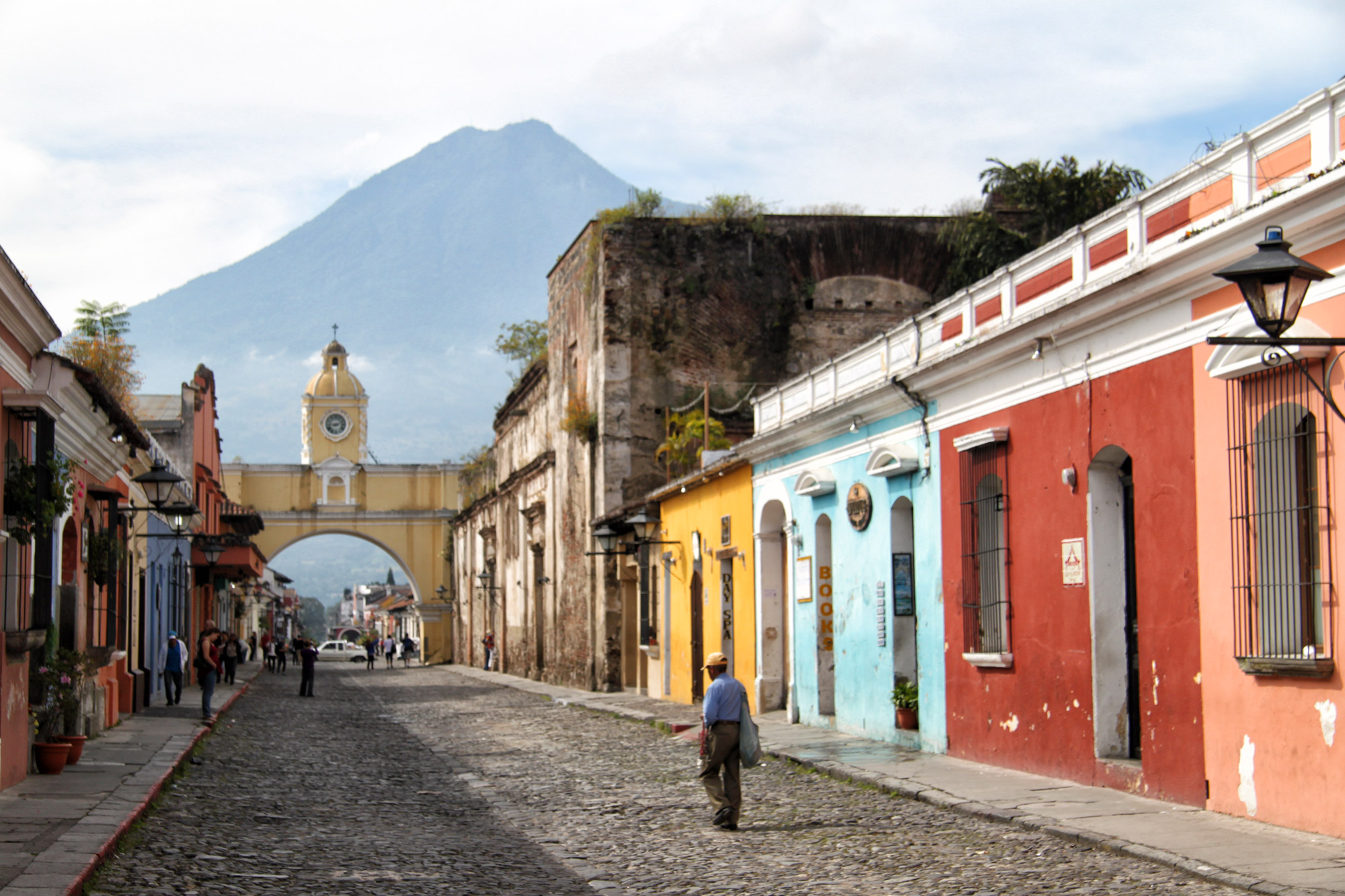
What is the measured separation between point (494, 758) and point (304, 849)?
599 centimetres

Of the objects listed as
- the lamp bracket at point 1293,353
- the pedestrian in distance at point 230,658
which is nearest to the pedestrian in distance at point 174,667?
the pedestrian in distance at point 230,658

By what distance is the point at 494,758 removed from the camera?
14.7 meters

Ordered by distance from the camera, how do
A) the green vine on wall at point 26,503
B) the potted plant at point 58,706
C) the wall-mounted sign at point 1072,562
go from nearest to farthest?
the green vine on wall at point 26,503 → the wall-mounted sign at point 1072,562 → the potted plant at point 58,706

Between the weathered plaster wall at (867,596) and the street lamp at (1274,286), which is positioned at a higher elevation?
the street lamp at (1274,286)

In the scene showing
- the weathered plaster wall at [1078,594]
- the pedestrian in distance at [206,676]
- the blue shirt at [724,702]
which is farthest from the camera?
the pedestrian in distance at [206,676]

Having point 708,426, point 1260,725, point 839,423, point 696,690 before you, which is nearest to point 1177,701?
point 1260,725

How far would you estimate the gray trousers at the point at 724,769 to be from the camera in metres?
9.49

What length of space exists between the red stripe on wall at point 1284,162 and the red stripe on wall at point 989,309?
370cm

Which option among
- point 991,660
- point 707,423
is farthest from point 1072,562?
point 707,423

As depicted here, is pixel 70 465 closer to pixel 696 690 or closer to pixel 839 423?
pixel 839 423

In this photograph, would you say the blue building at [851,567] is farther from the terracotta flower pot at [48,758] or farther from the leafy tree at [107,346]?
the leafy tree at [107,346]

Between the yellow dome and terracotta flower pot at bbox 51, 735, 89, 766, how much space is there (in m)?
59.8

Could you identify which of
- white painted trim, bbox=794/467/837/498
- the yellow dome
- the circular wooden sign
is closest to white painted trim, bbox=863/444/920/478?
the circular wooden sign

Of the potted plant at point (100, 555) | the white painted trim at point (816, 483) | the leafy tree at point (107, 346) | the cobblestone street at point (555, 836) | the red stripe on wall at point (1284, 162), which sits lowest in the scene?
the cobblestone street at point (555, 836)
